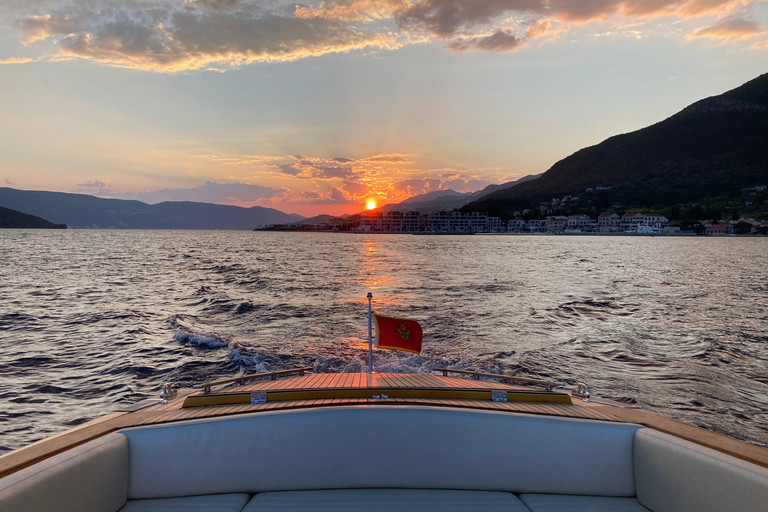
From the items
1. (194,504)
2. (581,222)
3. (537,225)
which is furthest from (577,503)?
(537,225)

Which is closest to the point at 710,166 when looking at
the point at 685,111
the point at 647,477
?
the point at 685,111

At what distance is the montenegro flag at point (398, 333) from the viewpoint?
17.9ft

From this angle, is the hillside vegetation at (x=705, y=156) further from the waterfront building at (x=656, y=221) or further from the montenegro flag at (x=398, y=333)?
the montenegro flag at (x=398, y=333)

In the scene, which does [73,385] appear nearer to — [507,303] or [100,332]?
[100,332]

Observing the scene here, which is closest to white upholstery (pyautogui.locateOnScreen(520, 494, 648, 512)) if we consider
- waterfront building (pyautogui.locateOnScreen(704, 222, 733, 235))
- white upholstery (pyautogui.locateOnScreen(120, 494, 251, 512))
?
white upholstery (pyautogui.locateOnScreen(120, 494, 251, 512))

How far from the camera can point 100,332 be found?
15.0m

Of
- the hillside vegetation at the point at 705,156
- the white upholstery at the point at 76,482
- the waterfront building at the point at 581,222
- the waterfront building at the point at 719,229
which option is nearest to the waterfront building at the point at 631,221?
the waterfront building at the point at 581,222

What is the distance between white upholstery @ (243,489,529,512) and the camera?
3.65m

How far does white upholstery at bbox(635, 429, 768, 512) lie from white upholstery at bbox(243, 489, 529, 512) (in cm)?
122

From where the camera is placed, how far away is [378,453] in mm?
3932

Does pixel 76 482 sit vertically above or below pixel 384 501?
above

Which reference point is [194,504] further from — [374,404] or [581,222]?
[581,222]

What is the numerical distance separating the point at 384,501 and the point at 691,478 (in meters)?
2.64

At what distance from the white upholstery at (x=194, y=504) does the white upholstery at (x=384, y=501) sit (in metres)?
0.14
